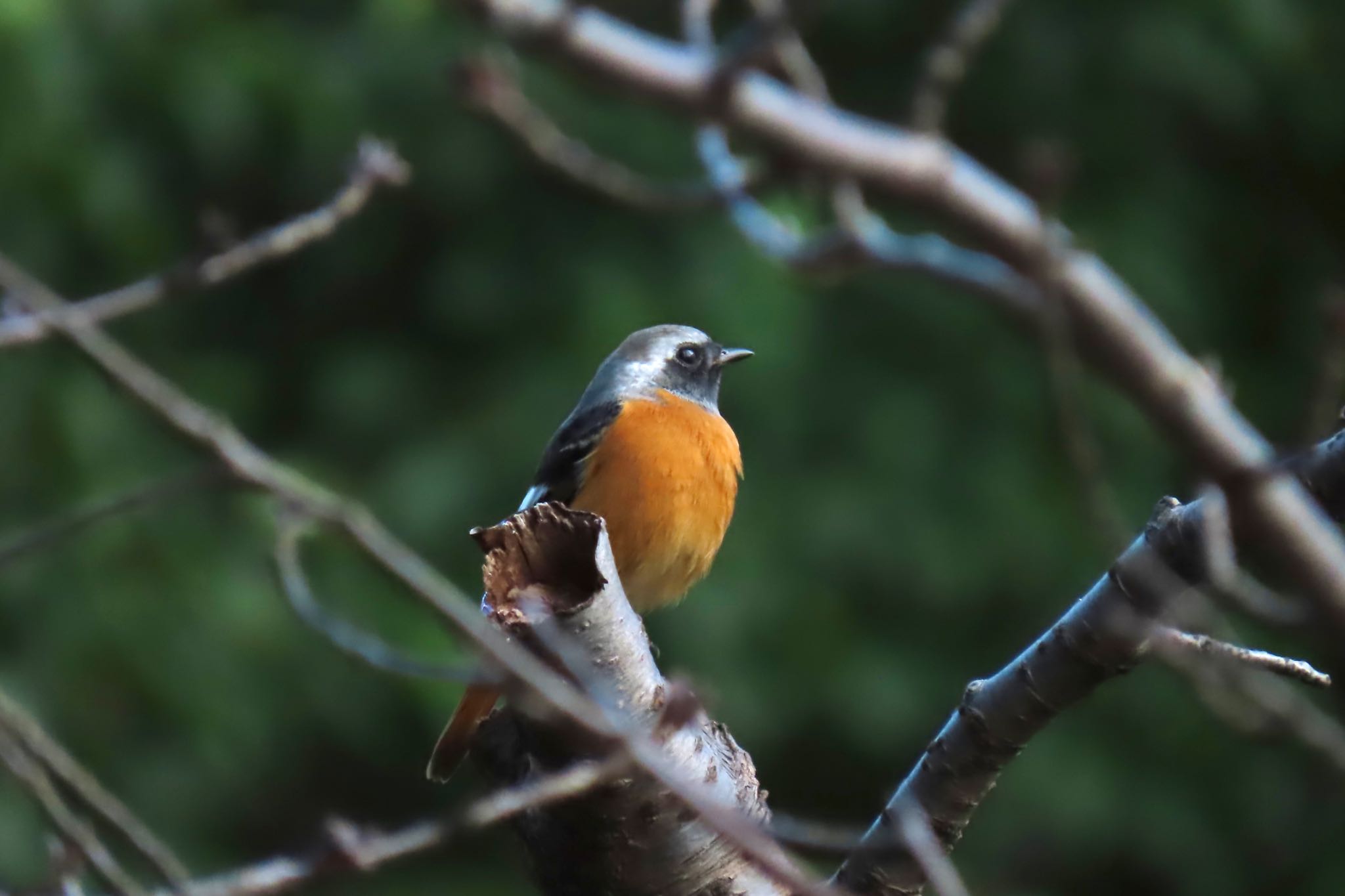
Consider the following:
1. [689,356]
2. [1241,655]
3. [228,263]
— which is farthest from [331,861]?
[689,356]

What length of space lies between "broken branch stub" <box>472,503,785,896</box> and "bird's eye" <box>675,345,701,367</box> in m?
2.45

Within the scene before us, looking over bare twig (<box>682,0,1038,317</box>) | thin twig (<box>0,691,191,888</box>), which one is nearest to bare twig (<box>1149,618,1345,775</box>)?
bare twig (<box>682,0,1038,317</box>)

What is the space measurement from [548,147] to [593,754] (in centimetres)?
99

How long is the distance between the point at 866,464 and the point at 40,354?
358 cm

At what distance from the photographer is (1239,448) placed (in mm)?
2281

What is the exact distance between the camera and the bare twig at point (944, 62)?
2803 millimetres

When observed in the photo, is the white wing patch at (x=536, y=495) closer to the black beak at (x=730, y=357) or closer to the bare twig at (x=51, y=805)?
the black beak at (x=730, y=357)

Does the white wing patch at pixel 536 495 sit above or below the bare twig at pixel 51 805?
below

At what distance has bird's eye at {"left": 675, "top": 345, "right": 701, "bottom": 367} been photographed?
5.52m

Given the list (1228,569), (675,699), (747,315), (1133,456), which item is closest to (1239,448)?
(1228,569)

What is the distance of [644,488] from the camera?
462 centimetres

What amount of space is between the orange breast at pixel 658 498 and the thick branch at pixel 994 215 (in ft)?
6.25

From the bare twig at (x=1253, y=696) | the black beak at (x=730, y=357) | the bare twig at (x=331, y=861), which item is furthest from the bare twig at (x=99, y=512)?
the black beak at (x=730, y=357)

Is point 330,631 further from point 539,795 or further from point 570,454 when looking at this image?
point 570,454
